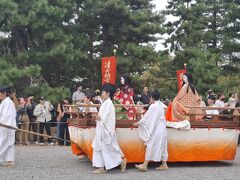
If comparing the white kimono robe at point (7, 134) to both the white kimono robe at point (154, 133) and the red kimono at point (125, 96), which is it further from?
the white kimono robe at point (154, 133)

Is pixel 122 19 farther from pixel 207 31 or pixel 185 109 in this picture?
pixel 185 109

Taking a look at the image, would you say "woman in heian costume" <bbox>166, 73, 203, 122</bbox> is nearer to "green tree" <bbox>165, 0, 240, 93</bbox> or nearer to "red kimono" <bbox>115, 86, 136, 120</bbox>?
"red kimono" <bbox>115, 86, 136, 120</bbox>

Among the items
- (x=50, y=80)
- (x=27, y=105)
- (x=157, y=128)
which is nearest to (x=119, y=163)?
(x=157, y=128)

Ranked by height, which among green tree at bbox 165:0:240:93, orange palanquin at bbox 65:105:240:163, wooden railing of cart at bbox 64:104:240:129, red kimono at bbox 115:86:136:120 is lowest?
orange palanquin at bbox 65:105:240:163

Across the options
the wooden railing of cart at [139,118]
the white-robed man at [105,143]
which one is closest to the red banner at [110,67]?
the wooden railing of cart at [139,118]

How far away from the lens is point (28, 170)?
9.45 m

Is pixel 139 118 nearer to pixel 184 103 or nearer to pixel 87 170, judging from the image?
pixel 184 103

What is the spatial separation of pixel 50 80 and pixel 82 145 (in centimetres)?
1174

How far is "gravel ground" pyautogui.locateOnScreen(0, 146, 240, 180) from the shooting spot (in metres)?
8.61

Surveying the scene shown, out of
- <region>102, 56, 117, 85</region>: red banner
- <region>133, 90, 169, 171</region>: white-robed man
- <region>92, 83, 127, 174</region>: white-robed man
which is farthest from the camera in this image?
<region>102, 56, 117, 85</region>: red banner

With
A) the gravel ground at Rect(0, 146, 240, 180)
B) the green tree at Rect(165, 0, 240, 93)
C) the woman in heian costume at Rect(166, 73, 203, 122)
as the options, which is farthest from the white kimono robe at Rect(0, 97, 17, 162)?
the green tree at Rect(165, 0, 240, 93)

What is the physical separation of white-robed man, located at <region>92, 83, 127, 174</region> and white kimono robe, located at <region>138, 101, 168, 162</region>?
613 mm

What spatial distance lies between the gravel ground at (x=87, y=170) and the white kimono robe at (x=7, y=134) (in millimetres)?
348

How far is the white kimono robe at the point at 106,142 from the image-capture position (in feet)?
30.0
